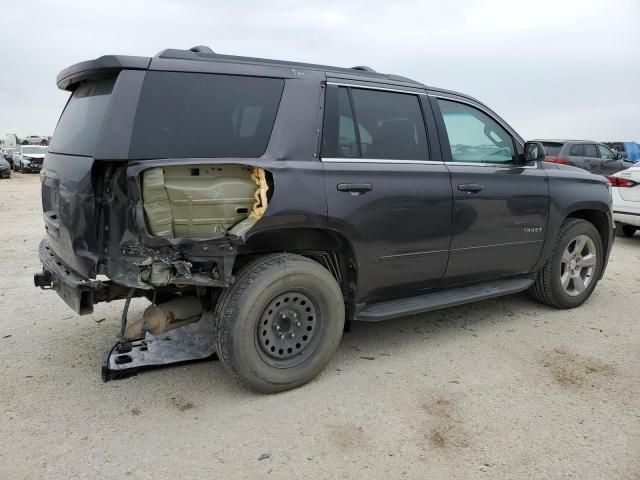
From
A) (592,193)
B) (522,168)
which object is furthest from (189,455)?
(592,193)

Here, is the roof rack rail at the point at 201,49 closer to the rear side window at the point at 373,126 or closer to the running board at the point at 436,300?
the rear side window at the point at 373,126

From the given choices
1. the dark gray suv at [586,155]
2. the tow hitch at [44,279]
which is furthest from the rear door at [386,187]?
the dark gray suv at [586,155]

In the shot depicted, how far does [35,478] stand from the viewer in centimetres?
246

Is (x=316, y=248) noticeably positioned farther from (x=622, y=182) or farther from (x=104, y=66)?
(x=622, y=182)

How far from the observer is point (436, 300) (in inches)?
156

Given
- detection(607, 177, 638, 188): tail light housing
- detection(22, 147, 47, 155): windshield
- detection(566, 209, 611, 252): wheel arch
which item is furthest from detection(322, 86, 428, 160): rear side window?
detection(22, 147, 47, 155): windshield

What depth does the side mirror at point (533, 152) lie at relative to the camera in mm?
4465

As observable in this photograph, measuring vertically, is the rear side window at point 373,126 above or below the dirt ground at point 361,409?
above

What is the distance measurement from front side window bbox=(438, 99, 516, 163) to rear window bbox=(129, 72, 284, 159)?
4.90ft

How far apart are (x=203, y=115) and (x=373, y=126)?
121 cm

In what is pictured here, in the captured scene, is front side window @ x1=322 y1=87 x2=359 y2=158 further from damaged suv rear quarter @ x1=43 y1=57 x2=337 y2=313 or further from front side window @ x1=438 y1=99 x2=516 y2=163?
front side window @ x1=438 y1=99 x2=516 y2=163

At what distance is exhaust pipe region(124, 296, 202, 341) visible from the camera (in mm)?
3211

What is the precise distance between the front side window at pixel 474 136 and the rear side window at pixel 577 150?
12037mm

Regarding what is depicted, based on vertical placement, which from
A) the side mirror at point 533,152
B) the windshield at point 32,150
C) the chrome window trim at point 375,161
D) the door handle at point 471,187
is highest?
the side mirror at point 533,152
